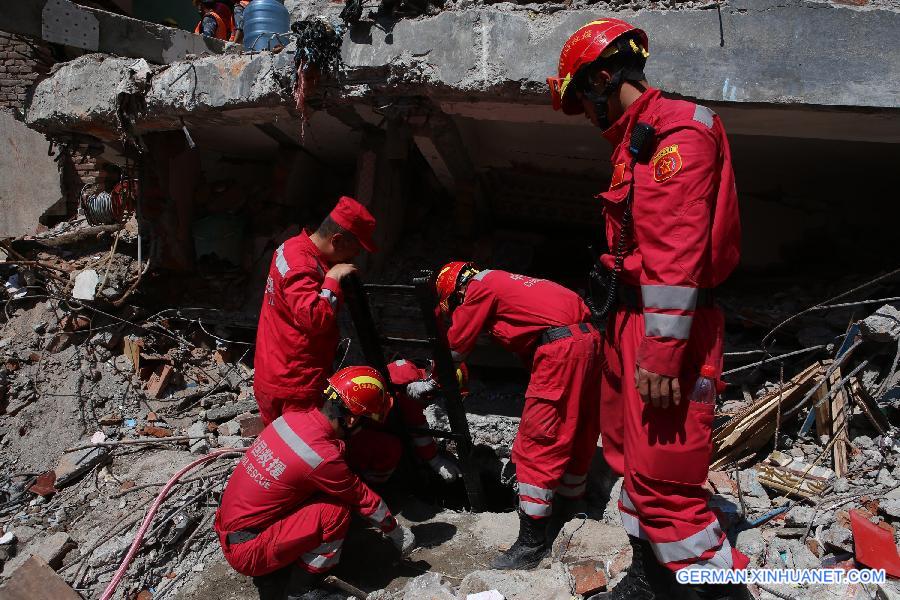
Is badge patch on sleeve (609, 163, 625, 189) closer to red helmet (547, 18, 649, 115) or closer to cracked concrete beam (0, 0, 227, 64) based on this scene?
red helmet (547, 18, 649, 115)

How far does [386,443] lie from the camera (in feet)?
11.6

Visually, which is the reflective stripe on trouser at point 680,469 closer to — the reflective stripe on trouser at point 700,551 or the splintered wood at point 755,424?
the reflective stripe on trouser at point 700,551

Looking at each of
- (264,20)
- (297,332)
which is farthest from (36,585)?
(264,20)

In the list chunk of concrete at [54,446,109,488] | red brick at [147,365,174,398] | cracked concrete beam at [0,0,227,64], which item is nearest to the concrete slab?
A: cracked concrete beam at [0,0,227,64]

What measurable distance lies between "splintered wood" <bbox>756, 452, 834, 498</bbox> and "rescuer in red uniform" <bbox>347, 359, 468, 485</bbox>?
1653 millimetres

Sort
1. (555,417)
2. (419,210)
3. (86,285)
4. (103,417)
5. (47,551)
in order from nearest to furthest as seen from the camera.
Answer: (555,417) → (47,551) → (103,417) → (86,285) → (419,210)

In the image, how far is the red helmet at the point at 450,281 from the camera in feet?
10.6

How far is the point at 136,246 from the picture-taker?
18.6ft

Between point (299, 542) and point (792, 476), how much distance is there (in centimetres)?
237

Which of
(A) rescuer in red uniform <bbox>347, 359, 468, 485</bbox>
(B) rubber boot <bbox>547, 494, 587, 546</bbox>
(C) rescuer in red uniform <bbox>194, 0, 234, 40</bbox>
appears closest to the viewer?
(B) rubber boot <bbox>547, 494, 587, 546</bbox>

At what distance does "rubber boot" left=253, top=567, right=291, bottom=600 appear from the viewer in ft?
9.10

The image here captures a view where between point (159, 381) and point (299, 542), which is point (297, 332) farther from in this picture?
point (159, 381)

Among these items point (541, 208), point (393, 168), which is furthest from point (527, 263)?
point (393, 168)

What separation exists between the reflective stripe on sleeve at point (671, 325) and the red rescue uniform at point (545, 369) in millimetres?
1139
